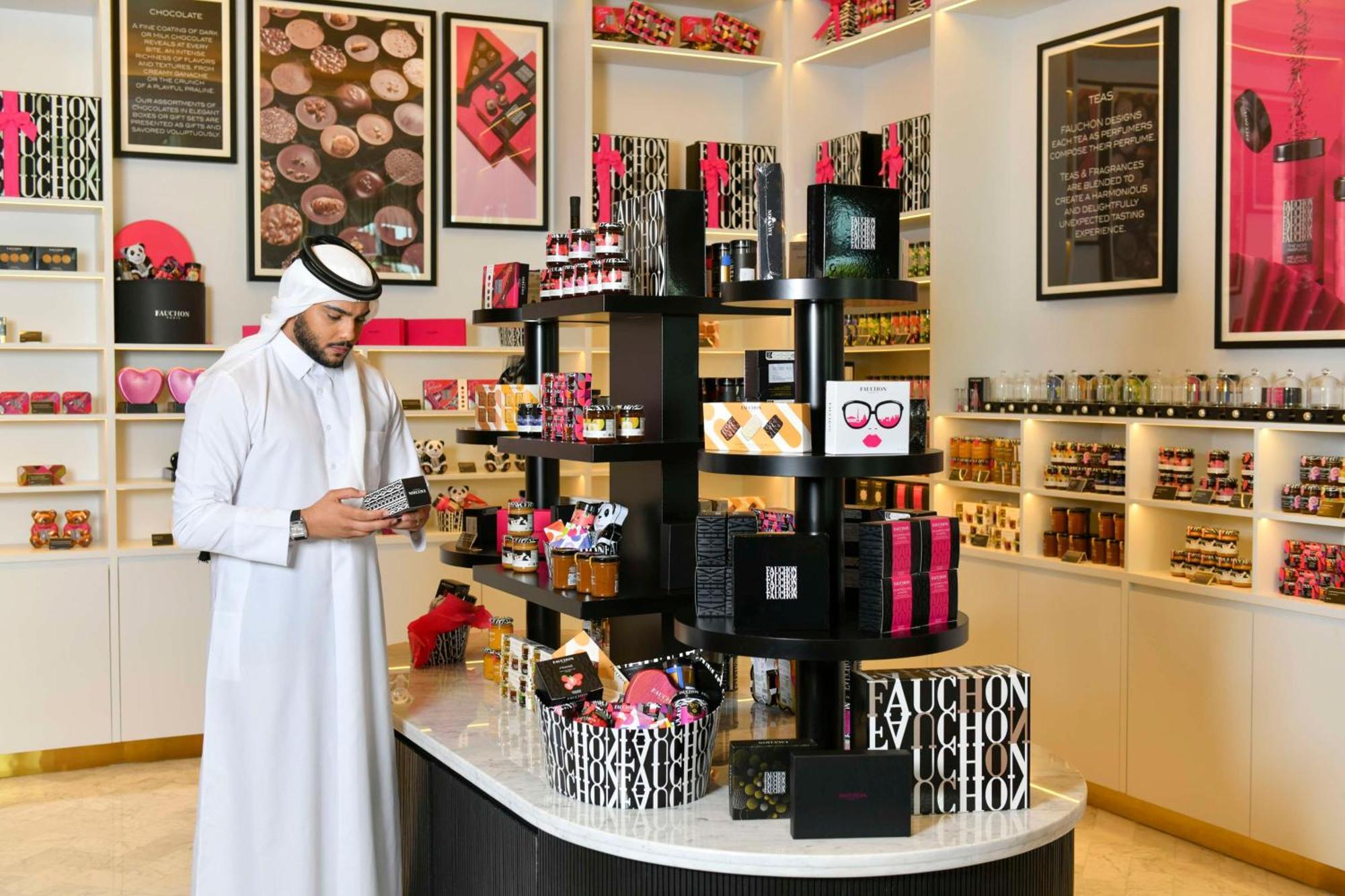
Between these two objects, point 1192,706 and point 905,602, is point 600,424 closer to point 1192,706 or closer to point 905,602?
point 905,602

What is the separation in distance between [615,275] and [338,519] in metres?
0.92

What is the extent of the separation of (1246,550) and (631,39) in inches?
148

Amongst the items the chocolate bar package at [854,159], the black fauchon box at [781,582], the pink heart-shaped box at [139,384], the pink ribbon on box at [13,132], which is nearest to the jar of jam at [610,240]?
the black fauchon box at [781,582]

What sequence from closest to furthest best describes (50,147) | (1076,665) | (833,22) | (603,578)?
1. (603,578)
2. (1076,665)
3. (50,147)
4. (833,22)

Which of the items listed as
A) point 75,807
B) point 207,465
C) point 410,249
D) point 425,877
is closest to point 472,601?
point 425,877

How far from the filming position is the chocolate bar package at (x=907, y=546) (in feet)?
8.74

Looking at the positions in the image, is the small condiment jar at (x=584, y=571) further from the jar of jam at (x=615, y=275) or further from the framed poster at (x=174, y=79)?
the framed poster at (x=174, y=79)

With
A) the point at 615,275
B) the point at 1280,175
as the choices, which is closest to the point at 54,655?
Answer: the point at 615,275

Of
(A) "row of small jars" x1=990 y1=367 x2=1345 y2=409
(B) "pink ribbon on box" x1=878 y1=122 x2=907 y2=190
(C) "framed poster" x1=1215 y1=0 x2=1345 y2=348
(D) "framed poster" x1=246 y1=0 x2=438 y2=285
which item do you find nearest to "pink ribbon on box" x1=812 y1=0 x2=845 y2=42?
(B) "pink ribbon on box" x1=878 y1=122 x2=907 y2=190

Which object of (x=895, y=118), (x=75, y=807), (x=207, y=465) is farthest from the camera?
(x=895, y=118)

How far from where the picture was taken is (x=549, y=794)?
110 inches

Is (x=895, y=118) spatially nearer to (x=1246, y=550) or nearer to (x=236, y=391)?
(x=1246, y=550)

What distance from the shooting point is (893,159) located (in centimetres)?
620

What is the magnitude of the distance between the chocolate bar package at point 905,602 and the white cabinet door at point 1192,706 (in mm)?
2125
